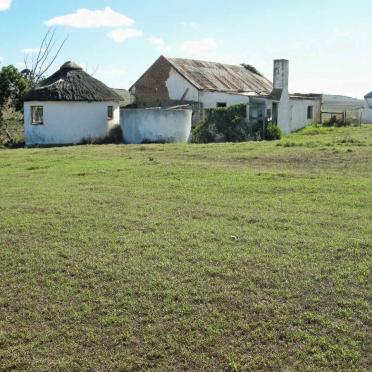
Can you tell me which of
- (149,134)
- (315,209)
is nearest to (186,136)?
(149,134)

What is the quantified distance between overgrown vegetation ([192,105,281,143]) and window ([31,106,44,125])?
8266mm

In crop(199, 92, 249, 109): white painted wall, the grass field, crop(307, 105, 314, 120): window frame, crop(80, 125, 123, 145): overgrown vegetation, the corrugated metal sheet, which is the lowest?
the grass field

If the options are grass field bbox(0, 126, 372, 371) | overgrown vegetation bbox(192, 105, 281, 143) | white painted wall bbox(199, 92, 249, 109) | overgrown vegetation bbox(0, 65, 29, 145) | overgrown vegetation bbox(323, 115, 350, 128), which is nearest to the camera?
grass field bbox(0, 126, 372, 371)

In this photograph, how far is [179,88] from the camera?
109 feet

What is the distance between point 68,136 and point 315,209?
20.9 metres

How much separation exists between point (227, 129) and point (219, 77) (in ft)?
31.7

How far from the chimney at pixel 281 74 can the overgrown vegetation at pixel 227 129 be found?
5183mm

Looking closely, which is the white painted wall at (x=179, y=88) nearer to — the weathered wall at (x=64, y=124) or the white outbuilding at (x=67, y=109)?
the white outbuilding at (x=67, y=109)

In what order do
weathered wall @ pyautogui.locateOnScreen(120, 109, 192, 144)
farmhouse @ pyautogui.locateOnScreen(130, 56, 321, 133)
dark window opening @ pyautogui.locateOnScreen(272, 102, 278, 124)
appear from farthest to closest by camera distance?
farmhouse @ pyautogui.locateOnScreen(130, 56, 321, 133) → dark window opening @ pyautogui.locateOnScreen(272, 102, 278, 124) → weathered wall @ pyautogui.locateOnScreen(120, 109, 192, 144)

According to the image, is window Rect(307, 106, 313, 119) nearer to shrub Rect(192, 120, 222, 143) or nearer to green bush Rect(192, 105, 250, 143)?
green bush Rect(192, 105, 250, 143)

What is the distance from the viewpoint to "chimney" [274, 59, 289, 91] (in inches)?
1252

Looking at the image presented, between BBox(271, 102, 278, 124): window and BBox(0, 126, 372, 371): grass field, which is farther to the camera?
BBox(271, 102, 278, 124): window

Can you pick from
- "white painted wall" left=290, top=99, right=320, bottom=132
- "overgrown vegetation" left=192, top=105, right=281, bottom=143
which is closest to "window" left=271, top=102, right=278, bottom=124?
"overgrown vegetation" left=192, top=105, right=281, bottom=143

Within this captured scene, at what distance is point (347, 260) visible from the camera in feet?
20.9
